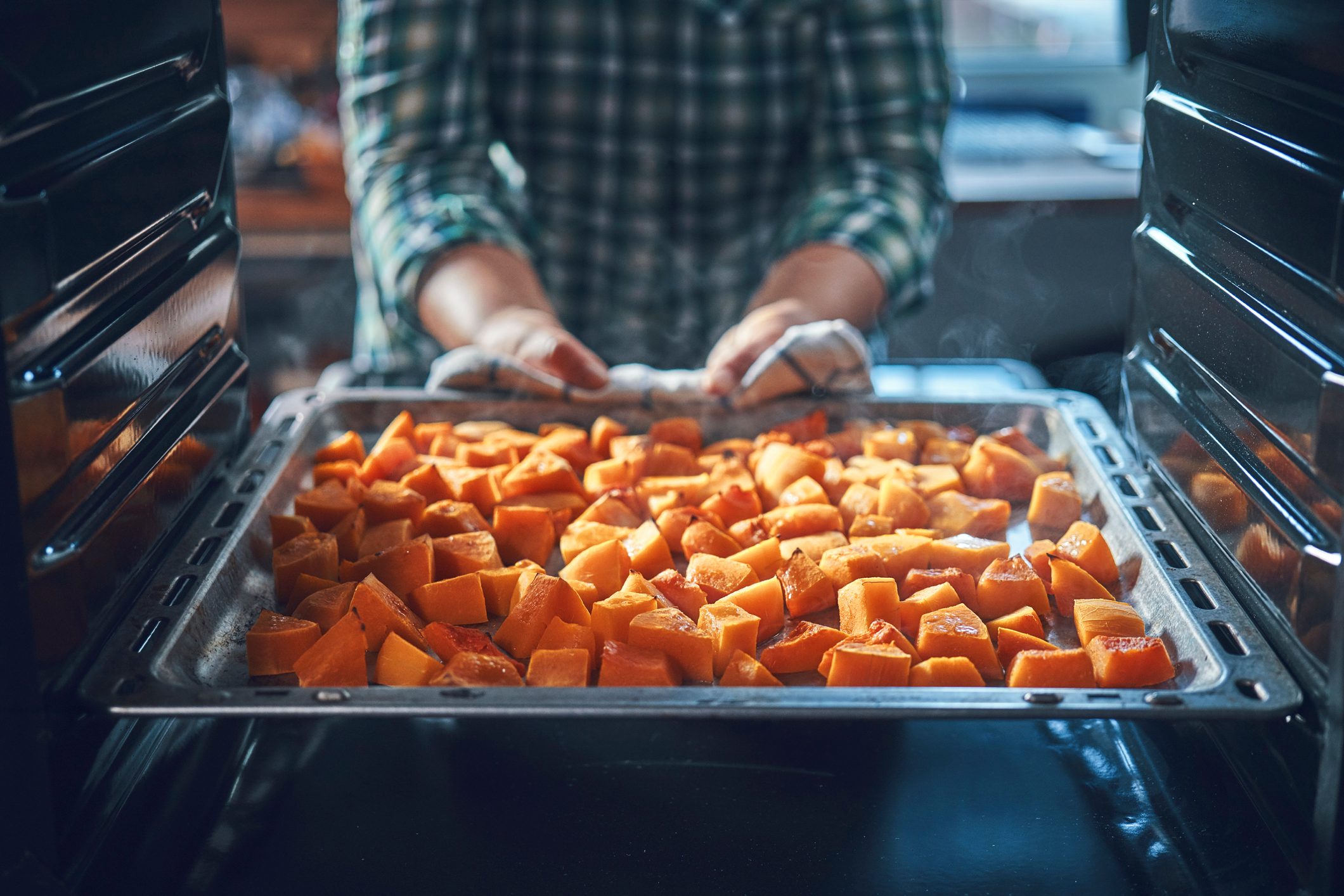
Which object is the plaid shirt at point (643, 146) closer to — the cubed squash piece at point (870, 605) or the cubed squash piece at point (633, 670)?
the cubed squash piece at point (870, 605)

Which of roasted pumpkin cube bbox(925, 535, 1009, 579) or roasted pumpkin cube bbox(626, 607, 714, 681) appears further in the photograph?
roasted pumpkin cube bbox(925, 535, 1009, 579)

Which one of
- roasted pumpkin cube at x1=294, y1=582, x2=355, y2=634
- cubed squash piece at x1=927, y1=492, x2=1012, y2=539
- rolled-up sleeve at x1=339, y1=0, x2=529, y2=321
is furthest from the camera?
rolled-up sleeve at x1=339, y1=0, x2=529, y2=321

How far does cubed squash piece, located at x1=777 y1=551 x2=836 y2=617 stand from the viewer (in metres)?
1.05

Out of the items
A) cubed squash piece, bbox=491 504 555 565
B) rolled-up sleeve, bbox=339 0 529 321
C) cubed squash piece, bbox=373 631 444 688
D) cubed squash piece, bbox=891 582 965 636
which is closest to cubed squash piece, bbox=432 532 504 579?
cubed squash piece, bbox=491 504 555 565

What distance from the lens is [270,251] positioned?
12.0ft

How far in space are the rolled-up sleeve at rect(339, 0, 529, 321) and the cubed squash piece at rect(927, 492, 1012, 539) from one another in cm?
93

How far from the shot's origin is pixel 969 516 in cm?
120

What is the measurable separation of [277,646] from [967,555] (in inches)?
24.7

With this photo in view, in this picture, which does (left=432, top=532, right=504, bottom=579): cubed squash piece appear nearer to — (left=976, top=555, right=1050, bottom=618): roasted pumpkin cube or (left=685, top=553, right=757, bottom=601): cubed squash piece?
(left=685, top=553, right=757, bottom=601): cubed squash piece

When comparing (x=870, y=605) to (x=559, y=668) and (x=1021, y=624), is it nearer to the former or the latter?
(x=1021, y=624)

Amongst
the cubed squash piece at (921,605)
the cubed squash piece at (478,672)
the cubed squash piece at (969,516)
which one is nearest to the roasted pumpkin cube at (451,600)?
the cubed squash piece at (478,672)

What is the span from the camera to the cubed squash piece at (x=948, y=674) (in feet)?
2.97

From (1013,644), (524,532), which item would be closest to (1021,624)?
(1013,644)

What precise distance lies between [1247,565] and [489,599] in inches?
25.5
